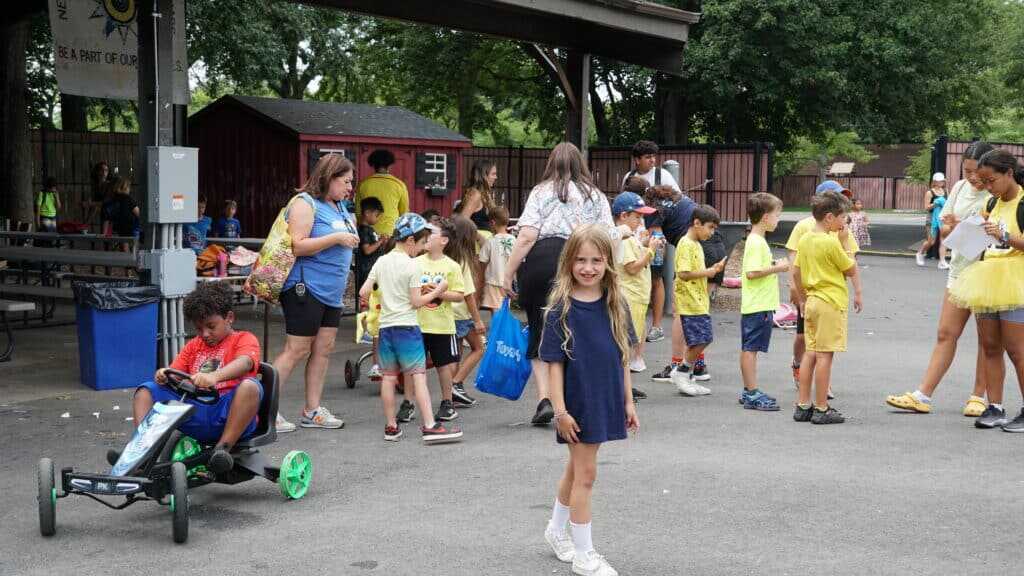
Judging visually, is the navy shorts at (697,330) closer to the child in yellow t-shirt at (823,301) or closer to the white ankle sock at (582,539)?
the child in yellow t-shirt at (823,301)

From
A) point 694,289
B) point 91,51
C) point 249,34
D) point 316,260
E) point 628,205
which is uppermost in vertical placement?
point 249,34

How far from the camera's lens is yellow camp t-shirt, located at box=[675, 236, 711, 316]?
29.5 feet

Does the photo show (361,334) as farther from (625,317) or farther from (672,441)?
(625,317)

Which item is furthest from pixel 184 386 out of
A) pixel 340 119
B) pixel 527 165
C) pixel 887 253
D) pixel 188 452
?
pixel 887 253

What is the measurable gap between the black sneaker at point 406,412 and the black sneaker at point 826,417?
2747 mm

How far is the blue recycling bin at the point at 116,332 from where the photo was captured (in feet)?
29.2

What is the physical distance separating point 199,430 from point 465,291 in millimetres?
2704

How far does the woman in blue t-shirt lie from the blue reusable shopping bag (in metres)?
1.04

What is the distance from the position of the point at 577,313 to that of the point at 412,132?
16.7m

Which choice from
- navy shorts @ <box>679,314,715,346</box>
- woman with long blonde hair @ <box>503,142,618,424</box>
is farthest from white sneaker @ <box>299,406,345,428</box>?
navy shorts @ <box>679,314,715,346</box>

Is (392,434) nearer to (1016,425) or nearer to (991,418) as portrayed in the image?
(991,418)

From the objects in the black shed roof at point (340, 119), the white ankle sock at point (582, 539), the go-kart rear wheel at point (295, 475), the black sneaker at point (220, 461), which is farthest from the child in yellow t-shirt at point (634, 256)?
the black shed roof at point (340, 119)

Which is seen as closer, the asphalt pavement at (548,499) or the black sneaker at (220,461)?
the asphalt pavement at (548,499)

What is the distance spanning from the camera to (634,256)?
8781 mm
